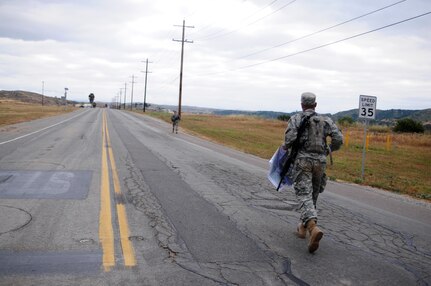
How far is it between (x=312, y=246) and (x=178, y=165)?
7.86 metres

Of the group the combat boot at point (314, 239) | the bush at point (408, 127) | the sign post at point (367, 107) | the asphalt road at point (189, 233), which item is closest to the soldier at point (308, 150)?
the combat boot at point (314, 239)

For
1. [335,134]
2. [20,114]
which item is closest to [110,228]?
[335,134]

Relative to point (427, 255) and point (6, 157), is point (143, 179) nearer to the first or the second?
point (6, 157)

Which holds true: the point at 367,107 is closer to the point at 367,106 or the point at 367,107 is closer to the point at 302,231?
the point at 367,106

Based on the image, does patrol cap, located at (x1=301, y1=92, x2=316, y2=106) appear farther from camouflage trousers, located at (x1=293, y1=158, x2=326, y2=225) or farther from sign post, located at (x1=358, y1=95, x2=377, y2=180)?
sign post, located at (x1=358, y1=95, x2=377, y2=180)

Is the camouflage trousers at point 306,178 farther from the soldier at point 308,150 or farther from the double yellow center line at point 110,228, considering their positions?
the double yellow center line at point 110,228

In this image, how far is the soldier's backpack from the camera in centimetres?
568

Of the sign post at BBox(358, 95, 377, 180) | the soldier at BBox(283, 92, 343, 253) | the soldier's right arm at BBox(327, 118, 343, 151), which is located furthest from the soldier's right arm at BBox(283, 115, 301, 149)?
the sign post at BBox(358, 95, 377, 180)

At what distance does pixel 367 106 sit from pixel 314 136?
30.0 feet

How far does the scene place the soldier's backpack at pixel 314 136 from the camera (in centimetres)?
568

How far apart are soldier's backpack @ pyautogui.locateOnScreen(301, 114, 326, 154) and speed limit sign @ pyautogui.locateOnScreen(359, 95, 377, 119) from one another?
29.3 feet

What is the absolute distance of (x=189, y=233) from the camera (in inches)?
222

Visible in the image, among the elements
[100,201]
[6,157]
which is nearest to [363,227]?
[100,201]

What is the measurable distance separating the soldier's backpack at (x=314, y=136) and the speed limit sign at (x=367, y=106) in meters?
8.94
